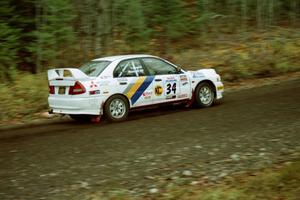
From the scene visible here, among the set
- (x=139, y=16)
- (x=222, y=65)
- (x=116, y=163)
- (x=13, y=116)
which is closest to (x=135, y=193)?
(x=116, y=163)

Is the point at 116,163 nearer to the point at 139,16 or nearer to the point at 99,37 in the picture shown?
the point at 99,37

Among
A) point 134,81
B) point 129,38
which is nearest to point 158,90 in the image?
point 134,81

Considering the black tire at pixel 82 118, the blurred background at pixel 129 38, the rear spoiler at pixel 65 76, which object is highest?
the blurred background at pixel 129 38

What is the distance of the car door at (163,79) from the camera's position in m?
12.1

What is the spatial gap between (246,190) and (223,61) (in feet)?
46.7

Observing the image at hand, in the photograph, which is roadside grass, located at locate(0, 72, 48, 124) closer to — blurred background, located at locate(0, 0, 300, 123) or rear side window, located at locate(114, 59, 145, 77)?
blurred background, located at locate(0, 0, 300, 123)

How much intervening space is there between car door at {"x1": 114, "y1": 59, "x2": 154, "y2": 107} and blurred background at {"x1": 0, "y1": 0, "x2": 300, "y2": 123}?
3.56 meters

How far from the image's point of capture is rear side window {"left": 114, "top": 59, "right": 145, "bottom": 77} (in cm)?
1159

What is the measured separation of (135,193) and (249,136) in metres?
3.30

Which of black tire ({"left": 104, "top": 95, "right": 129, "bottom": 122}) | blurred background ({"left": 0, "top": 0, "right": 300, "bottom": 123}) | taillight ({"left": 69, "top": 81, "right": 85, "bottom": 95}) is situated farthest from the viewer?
blurred background ({"left": 0, "top": 0, "right": 300, "bottom": 123})

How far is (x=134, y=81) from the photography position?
461 inches

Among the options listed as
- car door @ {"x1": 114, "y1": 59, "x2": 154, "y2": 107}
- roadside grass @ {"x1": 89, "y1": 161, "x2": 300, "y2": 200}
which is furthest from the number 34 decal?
roadside grass @ {"x1": 89, "y1": 161, "x2": 300, "y2": 200}

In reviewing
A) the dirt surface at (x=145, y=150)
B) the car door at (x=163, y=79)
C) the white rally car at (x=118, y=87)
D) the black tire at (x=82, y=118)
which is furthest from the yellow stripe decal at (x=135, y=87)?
the black tire at (x=82, y=118)

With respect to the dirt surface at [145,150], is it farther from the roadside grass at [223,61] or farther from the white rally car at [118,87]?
the roadside grass at [223,61]
